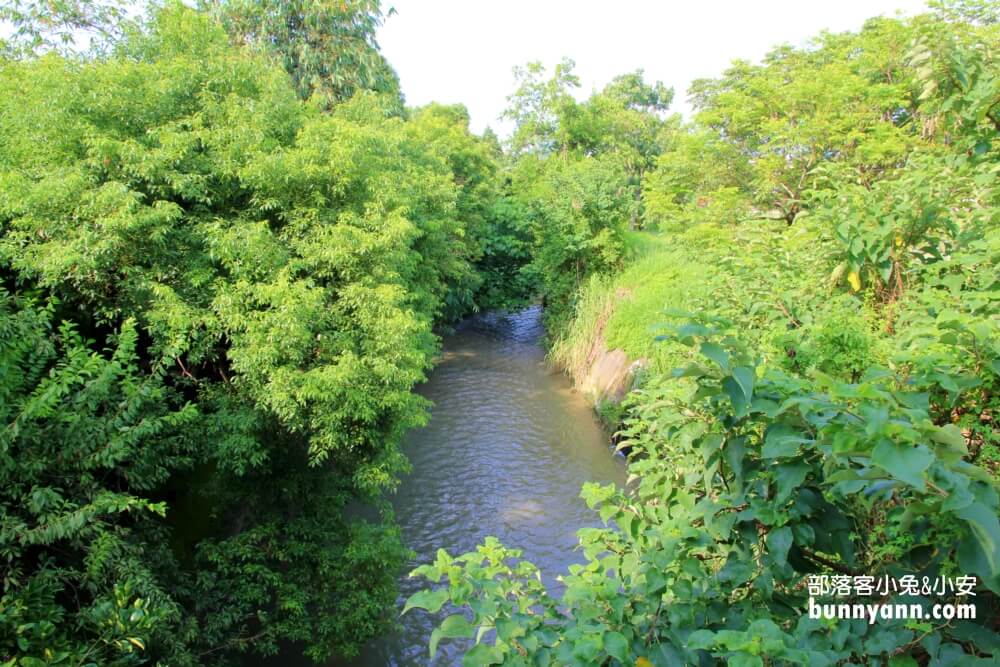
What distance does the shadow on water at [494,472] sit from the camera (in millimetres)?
7457

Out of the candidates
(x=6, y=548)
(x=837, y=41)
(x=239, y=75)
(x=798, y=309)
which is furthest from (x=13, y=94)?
(x=837, y=41)

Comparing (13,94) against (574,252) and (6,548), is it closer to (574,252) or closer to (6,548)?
(6,548)

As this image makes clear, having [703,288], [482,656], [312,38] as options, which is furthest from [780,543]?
[312,38]

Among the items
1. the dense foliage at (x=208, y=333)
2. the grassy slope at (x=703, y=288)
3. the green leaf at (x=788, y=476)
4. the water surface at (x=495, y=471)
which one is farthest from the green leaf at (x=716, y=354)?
the water surface at (x=495, y=471)

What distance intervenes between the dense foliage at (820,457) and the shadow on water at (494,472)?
168 inches

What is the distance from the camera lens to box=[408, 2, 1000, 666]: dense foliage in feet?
4.79

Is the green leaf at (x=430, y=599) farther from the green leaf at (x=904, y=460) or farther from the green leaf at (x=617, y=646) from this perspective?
the green leaf at (x=904, y=460)

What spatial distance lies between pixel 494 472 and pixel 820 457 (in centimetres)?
866

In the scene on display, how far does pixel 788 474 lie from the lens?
64.9 inches

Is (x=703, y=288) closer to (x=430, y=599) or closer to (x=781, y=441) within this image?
(x=781, y=441)

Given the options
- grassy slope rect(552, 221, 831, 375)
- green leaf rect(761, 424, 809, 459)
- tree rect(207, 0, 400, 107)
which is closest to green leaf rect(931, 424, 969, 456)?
green leaf rect(761, 424, 809, 459)

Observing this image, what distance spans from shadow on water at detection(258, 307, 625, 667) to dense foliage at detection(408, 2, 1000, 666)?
4.26 m

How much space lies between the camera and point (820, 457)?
67.7 inches

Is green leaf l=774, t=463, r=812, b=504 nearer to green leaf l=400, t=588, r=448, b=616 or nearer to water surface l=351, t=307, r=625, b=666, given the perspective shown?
green leaf l=400, t=588, r=448, b=616
